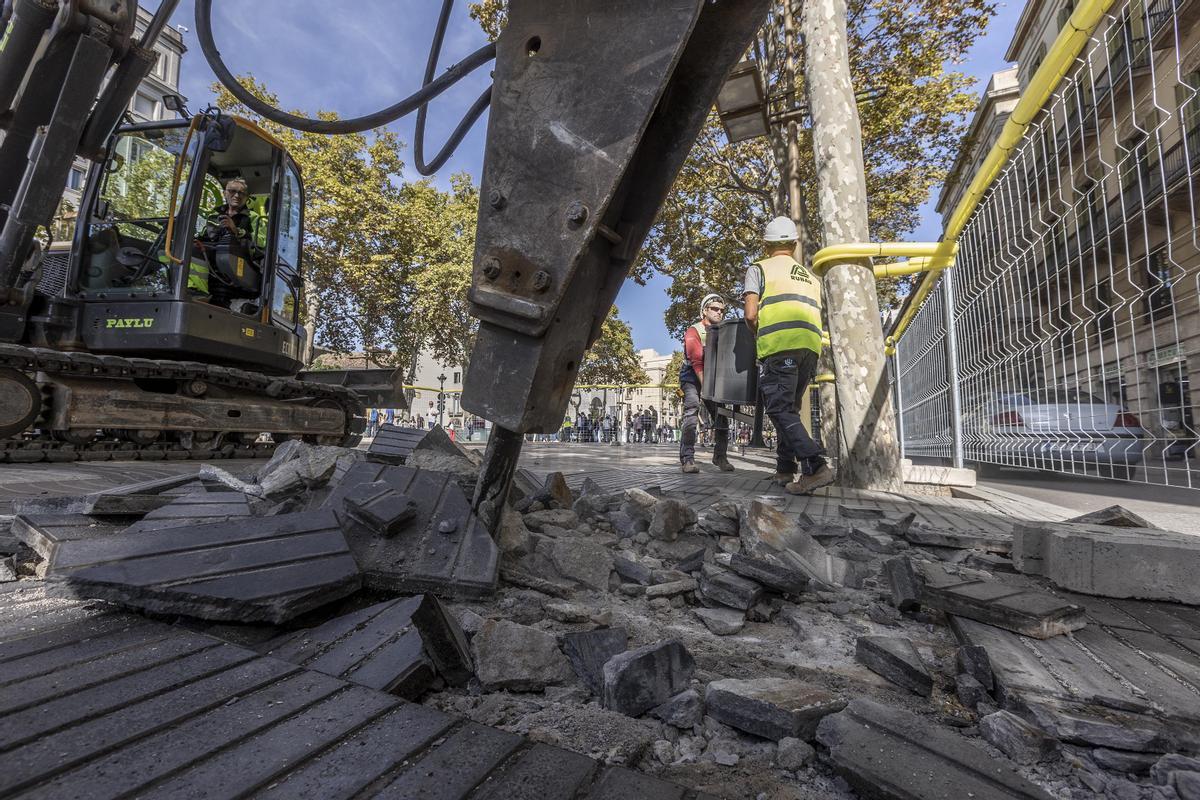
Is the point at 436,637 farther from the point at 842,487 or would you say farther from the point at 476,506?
the point at 842,487

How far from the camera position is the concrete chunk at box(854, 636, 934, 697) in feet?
4.17

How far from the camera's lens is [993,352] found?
4.27 meters

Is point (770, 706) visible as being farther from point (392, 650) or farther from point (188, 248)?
point (188, 248)

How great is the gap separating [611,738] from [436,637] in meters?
0.45

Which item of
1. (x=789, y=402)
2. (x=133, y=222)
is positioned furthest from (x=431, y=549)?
(x=133, y=222)

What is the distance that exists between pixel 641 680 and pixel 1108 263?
296 cm

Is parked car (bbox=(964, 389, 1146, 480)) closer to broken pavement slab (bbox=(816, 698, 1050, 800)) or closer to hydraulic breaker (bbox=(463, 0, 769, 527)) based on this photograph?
broken pavement slab (bbox=(816, 698, 1050, 800))

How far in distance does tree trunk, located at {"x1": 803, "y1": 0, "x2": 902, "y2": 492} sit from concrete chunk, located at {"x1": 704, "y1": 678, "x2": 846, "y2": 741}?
4.34 m

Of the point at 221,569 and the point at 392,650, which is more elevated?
the point at 221,569

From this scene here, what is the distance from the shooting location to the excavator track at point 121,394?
4918 mm

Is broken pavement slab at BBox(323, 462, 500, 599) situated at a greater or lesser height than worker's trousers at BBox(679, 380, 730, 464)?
lesser

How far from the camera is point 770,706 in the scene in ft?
3.47

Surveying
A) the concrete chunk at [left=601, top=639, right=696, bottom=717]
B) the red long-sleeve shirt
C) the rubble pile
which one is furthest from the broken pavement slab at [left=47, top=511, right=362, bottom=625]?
the red long-sleeve shirt

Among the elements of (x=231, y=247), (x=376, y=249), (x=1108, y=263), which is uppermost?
(x=376, y=249)
